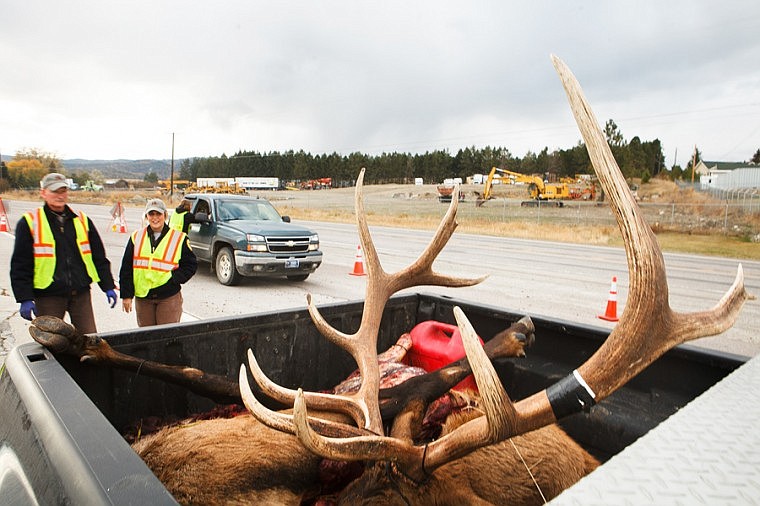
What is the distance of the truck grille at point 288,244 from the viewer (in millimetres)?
10875

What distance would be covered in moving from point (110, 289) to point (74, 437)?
3.92 metres

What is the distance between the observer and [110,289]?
15.8 feet

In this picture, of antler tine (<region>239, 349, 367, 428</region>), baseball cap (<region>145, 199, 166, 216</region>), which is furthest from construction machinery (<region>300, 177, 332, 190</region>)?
antler tine (<region>239, 349, 367, 428</region>)

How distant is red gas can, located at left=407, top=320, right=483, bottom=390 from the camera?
322 centimetres

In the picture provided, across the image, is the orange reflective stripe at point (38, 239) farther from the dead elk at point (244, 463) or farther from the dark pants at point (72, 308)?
the dead elk at point (244, 463)

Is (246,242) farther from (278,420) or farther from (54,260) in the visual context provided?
(278,420)

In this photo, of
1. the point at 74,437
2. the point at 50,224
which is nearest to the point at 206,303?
the point at 50,224

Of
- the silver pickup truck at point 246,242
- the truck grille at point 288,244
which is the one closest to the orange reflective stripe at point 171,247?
the silver pickup truck at point 246,242

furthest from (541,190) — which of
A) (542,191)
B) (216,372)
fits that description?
(216,372)

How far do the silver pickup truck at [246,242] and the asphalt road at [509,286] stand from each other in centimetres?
37

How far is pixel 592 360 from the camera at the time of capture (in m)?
1.73

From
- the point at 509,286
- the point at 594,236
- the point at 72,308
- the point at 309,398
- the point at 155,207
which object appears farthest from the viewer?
the point at 594,236

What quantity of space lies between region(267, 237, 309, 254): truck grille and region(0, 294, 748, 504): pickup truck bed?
740 cm

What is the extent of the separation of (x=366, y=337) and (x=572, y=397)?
4.91ft
